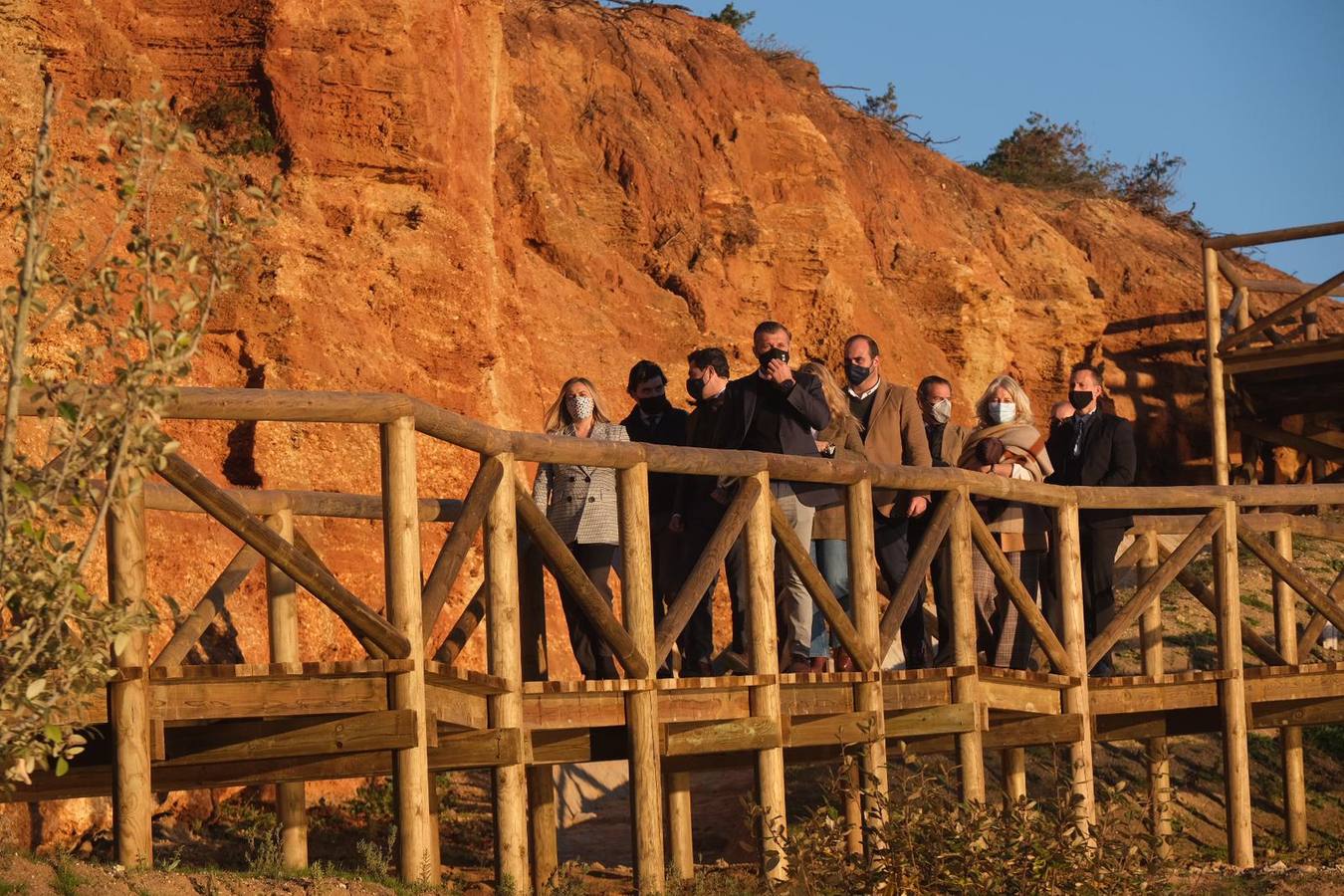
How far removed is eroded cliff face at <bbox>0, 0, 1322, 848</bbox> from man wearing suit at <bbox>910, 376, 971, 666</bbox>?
3299mm

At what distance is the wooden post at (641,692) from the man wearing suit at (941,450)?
2.29m

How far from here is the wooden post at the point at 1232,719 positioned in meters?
12.5

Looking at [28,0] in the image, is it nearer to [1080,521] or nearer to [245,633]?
[245,633]

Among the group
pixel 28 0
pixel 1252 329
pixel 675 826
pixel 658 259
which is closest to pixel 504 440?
pixel 675 826

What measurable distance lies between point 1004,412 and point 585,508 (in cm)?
296

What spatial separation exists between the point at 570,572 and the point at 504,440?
71 centimetres

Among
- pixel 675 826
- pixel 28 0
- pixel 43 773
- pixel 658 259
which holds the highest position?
pixel 28 0

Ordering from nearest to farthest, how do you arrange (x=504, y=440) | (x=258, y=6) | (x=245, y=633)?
(x=504, y=440)
(x=245, y=633)
(x=258, y=6)

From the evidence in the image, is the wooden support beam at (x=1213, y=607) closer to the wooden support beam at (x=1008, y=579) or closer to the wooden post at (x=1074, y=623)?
the wooden post at (x=1074, y=623)

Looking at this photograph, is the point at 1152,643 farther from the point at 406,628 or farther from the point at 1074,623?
the point at 406,628

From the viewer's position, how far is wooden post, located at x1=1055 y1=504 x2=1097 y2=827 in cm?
1148

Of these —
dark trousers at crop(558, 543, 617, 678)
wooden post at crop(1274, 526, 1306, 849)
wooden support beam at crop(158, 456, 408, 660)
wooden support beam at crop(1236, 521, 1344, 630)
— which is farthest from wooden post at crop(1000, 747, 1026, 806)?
wooden support beam at crop(158, 456, 408, 660)

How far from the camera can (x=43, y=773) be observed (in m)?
8.62

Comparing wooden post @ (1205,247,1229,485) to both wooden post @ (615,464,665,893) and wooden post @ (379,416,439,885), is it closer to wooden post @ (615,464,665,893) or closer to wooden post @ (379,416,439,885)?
wooden post @ (615,464,665,893)
